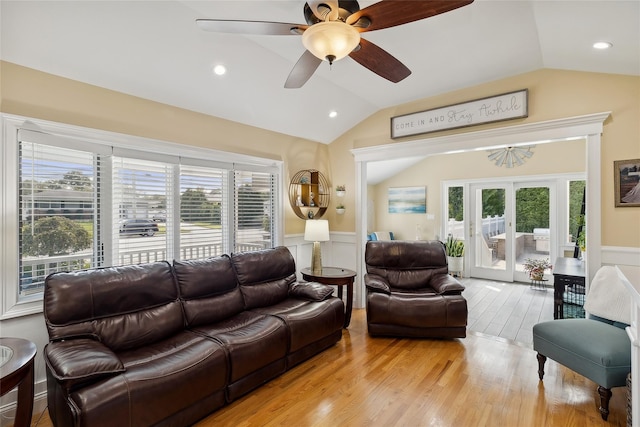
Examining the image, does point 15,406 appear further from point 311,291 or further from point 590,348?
point 590,348

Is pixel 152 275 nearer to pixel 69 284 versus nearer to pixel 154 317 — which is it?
pixel 154 317

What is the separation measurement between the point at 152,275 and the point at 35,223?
0.92 meters

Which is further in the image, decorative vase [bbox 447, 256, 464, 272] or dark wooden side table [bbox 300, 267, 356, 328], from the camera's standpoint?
decorative vase [bbox 447, 256, 464, 272]

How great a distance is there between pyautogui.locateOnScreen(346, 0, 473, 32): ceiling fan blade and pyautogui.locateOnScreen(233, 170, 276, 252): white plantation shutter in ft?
8.64

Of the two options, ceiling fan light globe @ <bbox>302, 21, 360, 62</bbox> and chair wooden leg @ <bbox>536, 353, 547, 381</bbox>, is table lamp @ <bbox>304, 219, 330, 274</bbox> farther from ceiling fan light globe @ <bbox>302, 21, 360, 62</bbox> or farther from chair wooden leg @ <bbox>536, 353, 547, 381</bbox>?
ceiling fan light globe @ <bbox>302, 21, 360, 62</bbox>

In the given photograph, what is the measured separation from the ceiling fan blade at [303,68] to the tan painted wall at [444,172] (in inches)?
207

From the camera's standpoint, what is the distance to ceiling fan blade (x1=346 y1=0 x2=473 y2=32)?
154 centimetres

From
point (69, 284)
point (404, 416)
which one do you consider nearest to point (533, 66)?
point (404, 416)

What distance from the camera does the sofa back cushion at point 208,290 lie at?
2.80 metres

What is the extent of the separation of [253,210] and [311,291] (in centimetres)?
142

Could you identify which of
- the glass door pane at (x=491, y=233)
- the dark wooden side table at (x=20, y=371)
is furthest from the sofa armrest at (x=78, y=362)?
the glass door pane at (x=491, y=233)

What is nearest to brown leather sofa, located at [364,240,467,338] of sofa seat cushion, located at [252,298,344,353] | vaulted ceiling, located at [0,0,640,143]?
sofa seat cushion, located at [252,298,344,353]

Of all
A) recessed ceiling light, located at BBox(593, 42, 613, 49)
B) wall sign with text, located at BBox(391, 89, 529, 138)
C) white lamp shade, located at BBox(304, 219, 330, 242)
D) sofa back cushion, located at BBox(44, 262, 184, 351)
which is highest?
recessed ceiling light, located at BBox(593, 42, 613, 49)

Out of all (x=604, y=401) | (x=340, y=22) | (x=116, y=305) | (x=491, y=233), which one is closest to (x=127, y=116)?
(x=116, y=305)
